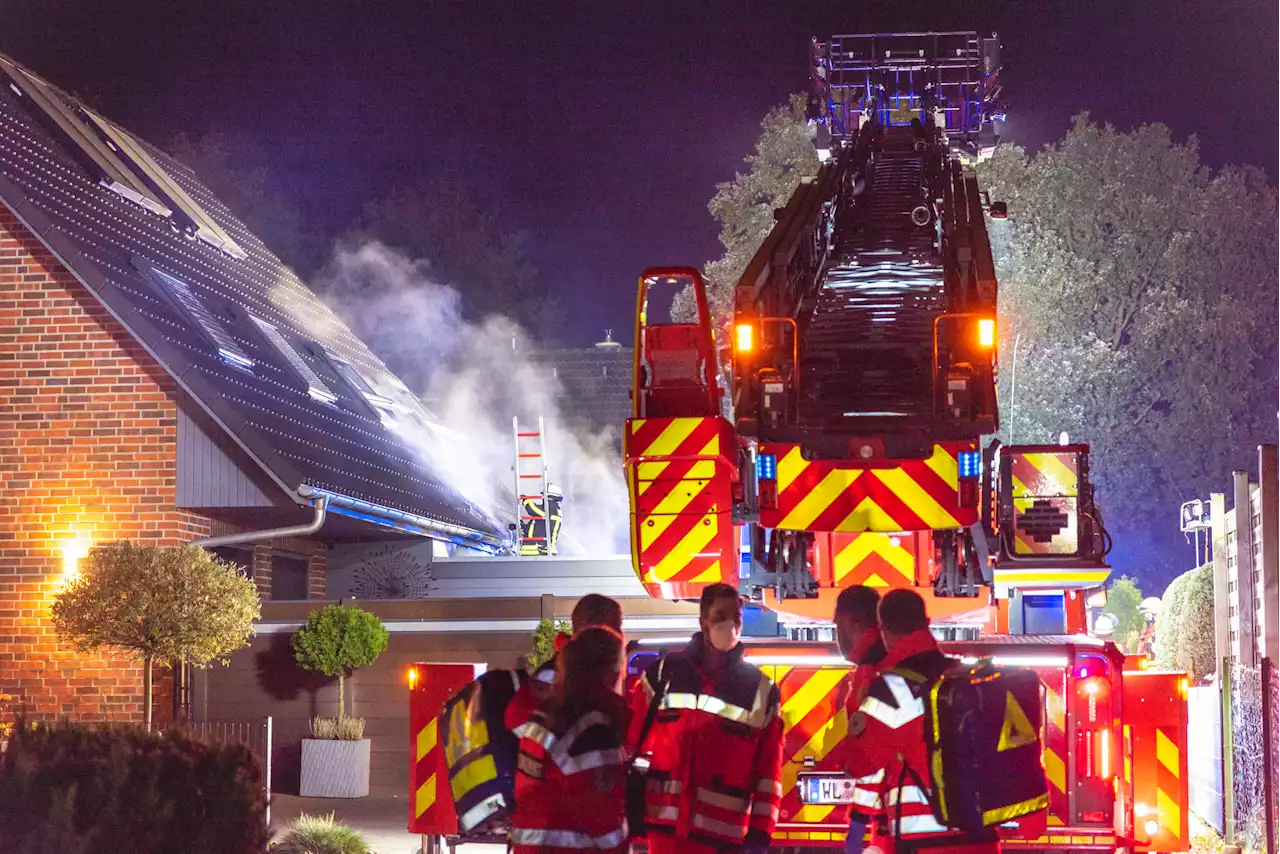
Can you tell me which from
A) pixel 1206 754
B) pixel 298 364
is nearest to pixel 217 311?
pixel 298 364

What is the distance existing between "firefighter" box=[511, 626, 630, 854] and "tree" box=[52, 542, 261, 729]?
785 cm

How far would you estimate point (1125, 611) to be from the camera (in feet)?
88.8

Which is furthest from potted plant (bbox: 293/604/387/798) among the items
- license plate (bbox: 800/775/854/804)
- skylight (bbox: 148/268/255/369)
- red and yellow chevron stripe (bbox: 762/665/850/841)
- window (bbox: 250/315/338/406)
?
license plate (bbox: 800/775/854/804)

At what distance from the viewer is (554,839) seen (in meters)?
5.62

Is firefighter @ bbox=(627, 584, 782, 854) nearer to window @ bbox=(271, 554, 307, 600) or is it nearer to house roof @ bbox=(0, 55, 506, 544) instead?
house roof @ bbox=(0, 55, 506, 544)

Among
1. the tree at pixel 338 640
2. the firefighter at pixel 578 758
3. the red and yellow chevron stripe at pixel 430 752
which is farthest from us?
the tree at pixel 338 640

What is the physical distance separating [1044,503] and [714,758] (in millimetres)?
3449

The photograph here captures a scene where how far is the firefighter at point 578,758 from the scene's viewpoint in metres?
5.59

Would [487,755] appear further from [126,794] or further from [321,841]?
[321,841]

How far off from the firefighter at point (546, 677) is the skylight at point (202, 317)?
10.9 metres

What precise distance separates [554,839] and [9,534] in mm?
10912

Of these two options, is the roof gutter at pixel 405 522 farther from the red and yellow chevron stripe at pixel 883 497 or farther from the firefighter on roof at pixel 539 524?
the red and yellow chevron stripe at pixel 883 497

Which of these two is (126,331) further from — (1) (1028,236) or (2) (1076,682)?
(1) (1028,236)

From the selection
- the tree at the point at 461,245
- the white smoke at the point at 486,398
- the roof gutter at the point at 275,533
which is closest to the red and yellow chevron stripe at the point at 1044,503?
the roof gutter at the point at 275,533
